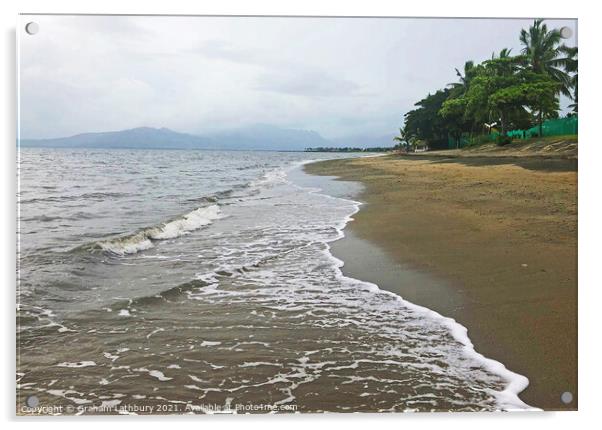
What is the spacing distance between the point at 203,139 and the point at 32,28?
130cm

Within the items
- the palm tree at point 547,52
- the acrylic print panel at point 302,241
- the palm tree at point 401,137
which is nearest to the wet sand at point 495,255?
the acrylic print panel at point 302,241

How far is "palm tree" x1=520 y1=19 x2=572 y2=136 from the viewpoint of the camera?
11.1 ft

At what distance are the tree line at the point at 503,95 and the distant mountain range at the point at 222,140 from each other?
0.47 meters

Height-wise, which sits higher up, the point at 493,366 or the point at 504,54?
the point at 504,54

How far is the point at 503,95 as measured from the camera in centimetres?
433

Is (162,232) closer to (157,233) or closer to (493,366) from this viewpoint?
(157,233)

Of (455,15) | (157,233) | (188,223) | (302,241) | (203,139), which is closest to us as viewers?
(455,15)

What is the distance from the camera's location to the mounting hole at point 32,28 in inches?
128

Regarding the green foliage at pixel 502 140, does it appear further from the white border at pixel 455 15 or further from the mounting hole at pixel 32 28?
the mounting hole at pixel 32 28

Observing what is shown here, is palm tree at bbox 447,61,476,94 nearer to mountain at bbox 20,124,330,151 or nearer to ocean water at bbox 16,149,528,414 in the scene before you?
mountain at bbox 20,124,330,151

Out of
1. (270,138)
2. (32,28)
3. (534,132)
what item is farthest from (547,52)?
(32,28)

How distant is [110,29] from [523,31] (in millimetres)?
2757

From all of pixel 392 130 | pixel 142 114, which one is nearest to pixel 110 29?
pixel 142 114
